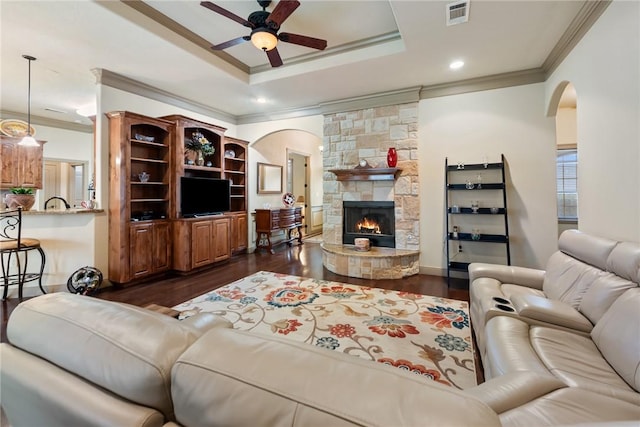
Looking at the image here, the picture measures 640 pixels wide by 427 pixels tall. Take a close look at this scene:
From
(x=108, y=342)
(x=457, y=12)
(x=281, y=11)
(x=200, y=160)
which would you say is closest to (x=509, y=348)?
(x=108, y=342)

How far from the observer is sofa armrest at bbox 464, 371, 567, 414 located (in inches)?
40.6

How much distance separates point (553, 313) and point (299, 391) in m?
1.94

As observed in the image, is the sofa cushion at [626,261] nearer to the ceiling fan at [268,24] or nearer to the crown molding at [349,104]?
the ceiling fan at [268,24]

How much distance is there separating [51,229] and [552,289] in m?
5.37

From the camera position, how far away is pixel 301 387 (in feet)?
1.73

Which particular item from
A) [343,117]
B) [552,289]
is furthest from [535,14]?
[343,117]

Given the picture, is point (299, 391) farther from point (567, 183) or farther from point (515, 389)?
point (567, 183)

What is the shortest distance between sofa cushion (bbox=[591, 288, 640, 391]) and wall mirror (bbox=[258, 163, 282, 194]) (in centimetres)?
584

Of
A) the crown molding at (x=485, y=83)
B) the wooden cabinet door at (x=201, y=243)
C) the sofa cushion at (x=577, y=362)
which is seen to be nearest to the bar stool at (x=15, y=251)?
the wooden cabinet door at (x=201, y=243)

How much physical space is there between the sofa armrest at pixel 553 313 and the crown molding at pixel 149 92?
5220mm

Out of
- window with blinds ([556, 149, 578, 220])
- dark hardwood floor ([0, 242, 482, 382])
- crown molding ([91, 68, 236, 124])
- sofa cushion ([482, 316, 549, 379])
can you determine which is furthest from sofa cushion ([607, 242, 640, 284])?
crown molding ([91, 68, 236, 124])

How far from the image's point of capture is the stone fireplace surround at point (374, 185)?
14.0 ft

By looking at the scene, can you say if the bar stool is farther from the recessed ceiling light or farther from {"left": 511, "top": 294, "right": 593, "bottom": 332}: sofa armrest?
{"left": 511, "top": 294, "right": 593, "bottom": 332}: sofa armrest

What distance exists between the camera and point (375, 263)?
4168 millimetres
